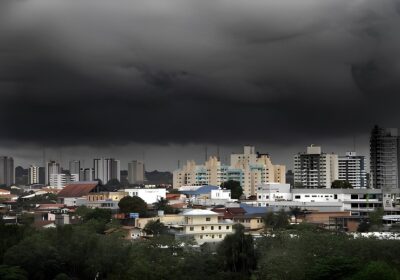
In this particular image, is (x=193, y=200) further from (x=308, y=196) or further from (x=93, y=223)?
(x=93, y=223)

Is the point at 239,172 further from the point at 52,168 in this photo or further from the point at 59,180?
the point at 52,168

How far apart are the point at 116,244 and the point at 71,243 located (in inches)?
50.1

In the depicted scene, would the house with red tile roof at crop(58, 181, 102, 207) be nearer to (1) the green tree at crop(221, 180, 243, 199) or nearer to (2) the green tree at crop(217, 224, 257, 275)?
(1) the green tree at crop(221, 180, 243, 199)

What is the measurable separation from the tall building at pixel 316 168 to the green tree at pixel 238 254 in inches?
1814

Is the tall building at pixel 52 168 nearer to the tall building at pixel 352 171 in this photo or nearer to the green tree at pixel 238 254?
the tall building at pixel 352 171

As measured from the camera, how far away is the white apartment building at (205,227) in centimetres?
2608

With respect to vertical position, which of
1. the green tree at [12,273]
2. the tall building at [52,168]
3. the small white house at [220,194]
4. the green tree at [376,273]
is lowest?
the green tree at [12,273]

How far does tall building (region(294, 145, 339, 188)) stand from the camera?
215 ft

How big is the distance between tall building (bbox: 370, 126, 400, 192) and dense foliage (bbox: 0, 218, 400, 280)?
37411mm

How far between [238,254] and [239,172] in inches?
1764

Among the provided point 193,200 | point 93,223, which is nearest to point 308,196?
point 193,200

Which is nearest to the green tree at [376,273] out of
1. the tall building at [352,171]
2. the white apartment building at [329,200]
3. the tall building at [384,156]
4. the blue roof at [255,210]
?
the blue roof at [255,210]

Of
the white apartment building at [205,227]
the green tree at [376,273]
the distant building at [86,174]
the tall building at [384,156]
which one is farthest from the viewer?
the distant building at [86,174]

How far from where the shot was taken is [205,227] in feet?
86.3
